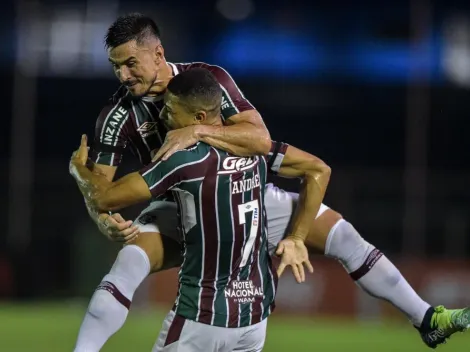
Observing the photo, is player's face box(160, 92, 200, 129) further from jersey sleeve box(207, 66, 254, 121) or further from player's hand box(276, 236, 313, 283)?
player's hand box(276, 236, 313, 283)

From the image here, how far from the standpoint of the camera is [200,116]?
551 cm

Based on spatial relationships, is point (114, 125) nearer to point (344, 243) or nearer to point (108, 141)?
point (108, 141)

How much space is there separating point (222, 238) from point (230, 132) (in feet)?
1.76

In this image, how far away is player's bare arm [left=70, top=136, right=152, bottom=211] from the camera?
17.7 ft

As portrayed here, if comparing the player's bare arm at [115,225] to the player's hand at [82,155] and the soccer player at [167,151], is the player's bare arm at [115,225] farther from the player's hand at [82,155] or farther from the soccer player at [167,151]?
the player's hand at [82,155]

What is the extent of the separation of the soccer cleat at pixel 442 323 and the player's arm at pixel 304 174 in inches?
36.3

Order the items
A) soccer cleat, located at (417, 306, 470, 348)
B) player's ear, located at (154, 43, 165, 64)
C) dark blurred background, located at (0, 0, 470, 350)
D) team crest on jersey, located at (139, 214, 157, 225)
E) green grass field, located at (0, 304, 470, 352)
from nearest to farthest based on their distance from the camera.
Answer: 1. player's ear, located at (154, 43, 165, 64)
2. soccer cleat, located at (417, 306, 470, 348)
3. team crest on jersey, located at (139, 214, 157, 225)
4. green grass field, located at (0, 304, 470, 352)
5. dark blurred background, located at (0, 0, 470, 350)

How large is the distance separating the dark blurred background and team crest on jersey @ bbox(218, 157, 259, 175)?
843 cm

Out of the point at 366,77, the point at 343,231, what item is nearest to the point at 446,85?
the point at 366,77

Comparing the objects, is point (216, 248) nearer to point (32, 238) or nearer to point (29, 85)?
point (32, 238)

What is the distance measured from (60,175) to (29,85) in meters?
1.78

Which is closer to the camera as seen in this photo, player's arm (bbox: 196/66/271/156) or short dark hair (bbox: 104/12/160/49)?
player's arm (bbox: 196/66/271/156)

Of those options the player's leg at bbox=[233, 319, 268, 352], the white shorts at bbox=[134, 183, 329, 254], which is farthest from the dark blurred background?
the player's leg at bbox=[233, 319, 268, 352]

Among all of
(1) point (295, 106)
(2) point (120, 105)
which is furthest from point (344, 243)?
(1) point (295, 106)
